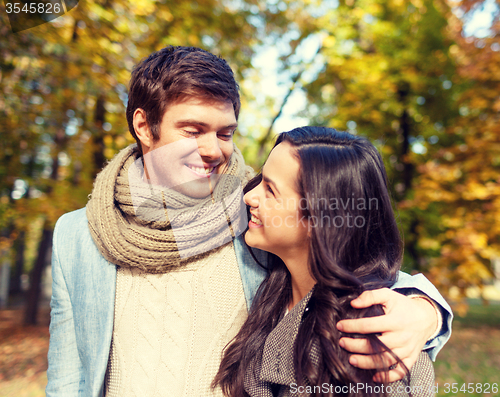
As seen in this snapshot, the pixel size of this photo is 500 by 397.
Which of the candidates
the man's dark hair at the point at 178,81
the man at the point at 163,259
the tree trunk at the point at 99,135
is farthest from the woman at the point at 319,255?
the tree trunk at the point at 99,135

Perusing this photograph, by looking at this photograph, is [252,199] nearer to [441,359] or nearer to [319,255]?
[319,255]

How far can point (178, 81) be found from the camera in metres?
1.77

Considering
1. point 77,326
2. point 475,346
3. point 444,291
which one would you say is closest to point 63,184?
point 77,326

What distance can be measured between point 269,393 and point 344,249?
688 mm

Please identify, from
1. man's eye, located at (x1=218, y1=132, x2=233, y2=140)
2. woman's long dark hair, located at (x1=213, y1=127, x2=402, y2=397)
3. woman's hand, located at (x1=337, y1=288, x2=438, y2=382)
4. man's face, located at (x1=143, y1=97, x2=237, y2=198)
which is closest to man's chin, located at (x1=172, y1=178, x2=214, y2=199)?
man's face, located at (x1=143, y1=97, x2=237, y2=198)

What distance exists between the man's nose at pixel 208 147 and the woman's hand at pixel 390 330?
0.97 metres

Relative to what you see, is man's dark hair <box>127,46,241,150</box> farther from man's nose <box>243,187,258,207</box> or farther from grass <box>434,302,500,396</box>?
grass <box>434,302,500,396</box>

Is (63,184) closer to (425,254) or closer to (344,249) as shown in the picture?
(344,249)

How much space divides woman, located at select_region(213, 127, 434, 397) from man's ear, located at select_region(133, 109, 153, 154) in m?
0.77

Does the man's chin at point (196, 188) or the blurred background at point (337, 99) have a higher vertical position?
the blurred background at point (337, 99)

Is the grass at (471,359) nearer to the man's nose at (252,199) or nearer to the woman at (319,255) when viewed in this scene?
the woman at (319,255)

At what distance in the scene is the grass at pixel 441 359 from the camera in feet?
18.9

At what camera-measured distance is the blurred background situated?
4.61 metres

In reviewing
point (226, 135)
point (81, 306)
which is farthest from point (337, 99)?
point (81, 306)
